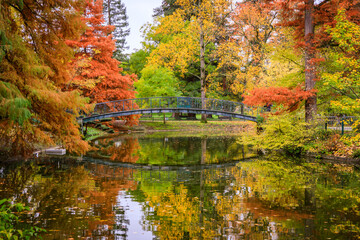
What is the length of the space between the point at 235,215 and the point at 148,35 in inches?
1482

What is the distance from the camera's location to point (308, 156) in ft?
53.0

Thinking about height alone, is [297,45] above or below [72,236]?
above

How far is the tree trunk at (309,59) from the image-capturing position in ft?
53.6

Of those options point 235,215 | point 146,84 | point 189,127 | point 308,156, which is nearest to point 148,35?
point 146,84

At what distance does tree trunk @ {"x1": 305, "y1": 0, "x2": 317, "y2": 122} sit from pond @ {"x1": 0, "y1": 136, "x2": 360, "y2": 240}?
115 inches

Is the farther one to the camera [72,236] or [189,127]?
[189,127]

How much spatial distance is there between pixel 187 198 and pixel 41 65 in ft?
17.7

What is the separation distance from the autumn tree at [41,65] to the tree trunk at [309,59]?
1114 cm

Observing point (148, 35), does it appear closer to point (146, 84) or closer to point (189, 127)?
point (146, 84)

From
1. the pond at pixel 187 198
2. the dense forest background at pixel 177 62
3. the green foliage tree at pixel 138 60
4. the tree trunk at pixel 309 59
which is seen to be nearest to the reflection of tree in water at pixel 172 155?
the pond at pixel 187 198

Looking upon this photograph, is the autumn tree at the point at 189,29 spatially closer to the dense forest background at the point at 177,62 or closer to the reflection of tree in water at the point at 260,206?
the dense forest background at the point at 177,62

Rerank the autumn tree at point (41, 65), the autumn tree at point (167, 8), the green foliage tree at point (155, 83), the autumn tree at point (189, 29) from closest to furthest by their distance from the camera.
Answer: the autumn tree at point (41, 65) < the autumn tree at point (189, 29) < the green foliage tree at point (155, 83) < the autumn tree at point (167, 8)

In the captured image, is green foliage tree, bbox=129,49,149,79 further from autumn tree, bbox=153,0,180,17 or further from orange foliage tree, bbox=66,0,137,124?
orange foliage tree, bbox=66,0,137,124

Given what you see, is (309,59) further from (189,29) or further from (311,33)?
(189,29)
